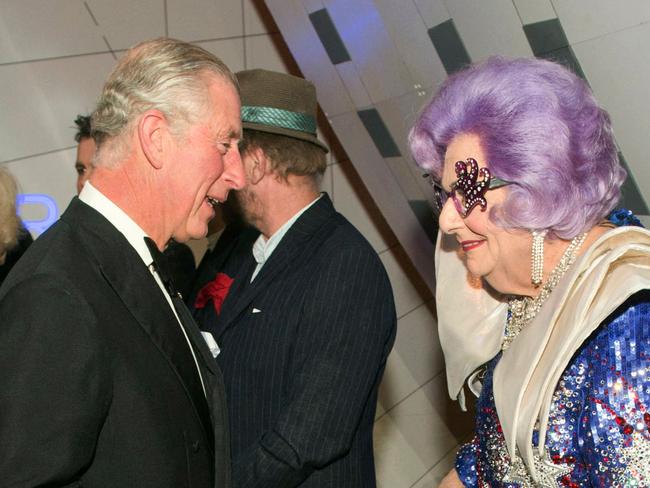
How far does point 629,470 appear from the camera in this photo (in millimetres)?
1484

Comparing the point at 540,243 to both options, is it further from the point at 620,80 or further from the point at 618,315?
the point at 620,80

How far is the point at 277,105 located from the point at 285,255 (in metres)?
0.46

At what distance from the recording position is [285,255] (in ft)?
7.48

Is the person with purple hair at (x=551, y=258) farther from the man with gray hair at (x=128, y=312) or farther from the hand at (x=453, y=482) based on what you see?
the man with gray hair at (x=128, y=312)

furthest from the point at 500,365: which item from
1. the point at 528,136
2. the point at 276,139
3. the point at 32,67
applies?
→ the point at 32,67

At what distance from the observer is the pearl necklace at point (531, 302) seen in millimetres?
1693

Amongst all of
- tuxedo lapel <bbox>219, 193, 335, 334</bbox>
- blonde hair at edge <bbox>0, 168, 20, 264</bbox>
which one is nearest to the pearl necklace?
tuxedo lapel <bbox>219, 193, 335, 334</bbox>

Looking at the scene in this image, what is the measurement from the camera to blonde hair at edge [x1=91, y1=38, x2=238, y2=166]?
169cm

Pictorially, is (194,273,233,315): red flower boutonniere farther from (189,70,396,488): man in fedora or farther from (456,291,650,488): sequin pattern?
(456,291,650,488): sequin pattern

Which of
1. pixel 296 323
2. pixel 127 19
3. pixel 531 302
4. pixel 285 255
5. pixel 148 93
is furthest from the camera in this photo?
pixel 127 19

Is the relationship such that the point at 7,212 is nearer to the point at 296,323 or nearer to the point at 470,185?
the point at 296,323

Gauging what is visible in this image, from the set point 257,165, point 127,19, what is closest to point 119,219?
point 257,165

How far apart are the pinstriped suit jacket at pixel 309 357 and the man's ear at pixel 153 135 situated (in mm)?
652

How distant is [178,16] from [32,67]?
0.79 meters
